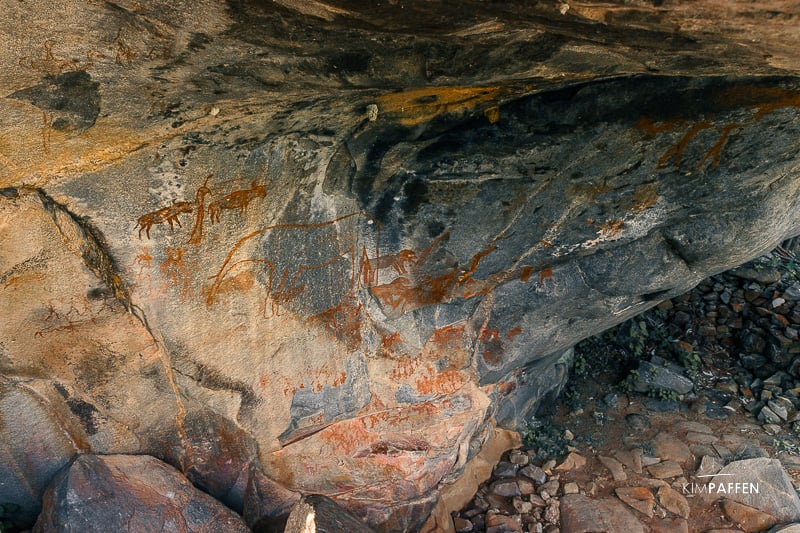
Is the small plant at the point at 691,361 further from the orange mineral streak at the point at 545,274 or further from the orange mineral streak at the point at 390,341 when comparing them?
the orange mineral streak at the point at 390,341

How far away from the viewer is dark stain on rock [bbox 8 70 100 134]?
203cm

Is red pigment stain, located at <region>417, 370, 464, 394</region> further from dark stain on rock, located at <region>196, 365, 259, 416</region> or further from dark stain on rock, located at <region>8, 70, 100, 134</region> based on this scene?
dark stain on rock, located at <region>8, 70, 100, 134</region>

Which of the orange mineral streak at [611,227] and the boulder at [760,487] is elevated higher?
the orange mineral streak at [611,227]

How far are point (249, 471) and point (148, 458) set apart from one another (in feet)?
1.91

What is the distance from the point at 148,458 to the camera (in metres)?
3.17

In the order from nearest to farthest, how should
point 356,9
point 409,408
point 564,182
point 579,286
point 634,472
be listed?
point 356,9 < point 564,182 < point 579,286 < point 409,408 < point 634,472

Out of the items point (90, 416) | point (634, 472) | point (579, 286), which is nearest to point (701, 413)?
point (634, 472)

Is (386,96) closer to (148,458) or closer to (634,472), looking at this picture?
(148,458)

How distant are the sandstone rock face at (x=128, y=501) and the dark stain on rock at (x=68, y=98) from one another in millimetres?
1721

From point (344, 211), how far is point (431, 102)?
778mm

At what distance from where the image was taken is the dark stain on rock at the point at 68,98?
2.03m

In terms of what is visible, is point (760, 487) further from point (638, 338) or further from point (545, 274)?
point (545, 274)

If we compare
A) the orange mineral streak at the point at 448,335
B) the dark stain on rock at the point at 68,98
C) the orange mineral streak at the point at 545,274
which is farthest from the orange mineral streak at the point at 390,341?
the dark stain on rock at the point at 68,98

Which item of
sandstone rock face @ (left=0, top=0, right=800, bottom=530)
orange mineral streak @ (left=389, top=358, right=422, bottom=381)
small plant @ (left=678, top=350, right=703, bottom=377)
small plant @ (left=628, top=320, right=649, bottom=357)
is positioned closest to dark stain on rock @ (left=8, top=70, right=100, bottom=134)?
sandstone rock face @ (left=0, top=0, right=800, bottom=530)
